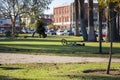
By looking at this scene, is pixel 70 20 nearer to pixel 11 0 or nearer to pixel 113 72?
pixel 11 0

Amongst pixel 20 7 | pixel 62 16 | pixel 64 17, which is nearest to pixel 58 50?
pixel 20 7

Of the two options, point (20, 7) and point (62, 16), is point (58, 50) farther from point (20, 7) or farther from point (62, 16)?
point (62, 16)

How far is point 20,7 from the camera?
287 ft

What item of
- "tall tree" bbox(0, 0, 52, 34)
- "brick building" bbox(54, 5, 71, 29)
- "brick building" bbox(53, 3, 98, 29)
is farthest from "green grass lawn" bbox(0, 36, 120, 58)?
"brick building" bbox(54, 5, 71, 29)

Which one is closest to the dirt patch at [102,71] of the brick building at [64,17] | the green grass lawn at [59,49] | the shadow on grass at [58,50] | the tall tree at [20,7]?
the green grass lawn at [59,49]

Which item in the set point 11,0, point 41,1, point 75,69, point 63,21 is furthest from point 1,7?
point 63,21

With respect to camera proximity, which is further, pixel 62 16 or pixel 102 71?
pixel 62 16

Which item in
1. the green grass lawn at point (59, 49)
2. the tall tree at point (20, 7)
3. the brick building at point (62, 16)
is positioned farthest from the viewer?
the brick building at point (62, 16)

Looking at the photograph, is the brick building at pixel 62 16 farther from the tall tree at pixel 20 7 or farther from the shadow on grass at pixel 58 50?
the shadow on grass at pixel 58 50

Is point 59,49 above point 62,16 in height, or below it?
above

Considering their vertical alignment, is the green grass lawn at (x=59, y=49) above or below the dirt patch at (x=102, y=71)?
below

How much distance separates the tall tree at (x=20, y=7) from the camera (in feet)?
279

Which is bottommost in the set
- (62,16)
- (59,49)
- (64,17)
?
(64,17)

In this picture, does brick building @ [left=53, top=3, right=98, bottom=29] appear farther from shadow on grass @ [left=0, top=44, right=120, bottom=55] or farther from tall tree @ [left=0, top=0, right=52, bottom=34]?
shadow on grass @ [left=0, top=44, right=120, bottom=55]
